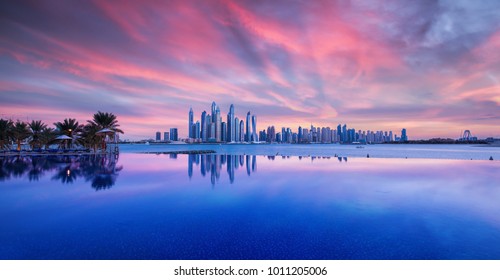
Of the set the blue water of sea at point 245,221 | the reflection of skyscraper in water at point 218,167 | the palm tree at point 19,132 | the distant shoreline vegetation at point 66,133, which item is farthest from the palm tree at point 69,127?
the blue water of sea at point 245,221

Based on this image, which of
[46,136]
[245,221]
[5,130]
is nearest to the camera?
[245,221]

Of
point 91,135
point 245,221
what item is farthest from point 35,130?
point 245,221

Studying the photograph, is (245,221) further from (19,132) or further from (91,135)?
(19,132)

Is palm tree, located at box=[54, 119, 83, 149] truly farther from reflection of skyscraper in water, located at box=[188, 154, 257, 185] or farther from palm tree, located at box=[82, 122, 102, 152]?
reflection of skyscraper in water, located at box=[188, 154, 257, 185]

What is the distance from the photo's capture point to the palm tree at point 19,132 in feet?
134

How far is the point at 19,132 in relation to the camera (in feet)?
138

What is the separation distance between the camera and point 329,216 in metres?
10.2

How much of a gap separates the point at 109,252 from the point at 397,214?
34.9ft

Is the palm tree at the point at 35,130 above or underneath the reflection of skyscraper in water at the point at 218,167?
above

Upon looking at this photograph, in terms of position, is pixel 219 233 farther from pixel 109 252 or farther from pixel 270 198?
pixel 270 198

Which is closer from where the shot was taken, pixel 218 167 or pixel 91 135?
pixel 218 167

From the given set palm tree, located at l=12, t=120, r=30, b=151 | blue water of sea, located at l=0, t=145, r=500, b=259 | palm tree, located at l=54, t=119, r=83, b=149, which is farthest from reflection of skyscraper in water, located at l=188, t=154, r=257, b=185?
palm tree, located at l=12, t=120, r=30, b=151

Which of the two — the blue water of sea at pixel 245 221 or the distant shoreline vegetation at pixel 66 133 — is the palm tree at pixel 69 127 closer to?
the distant shoreline vegetation at pixel 66 133
